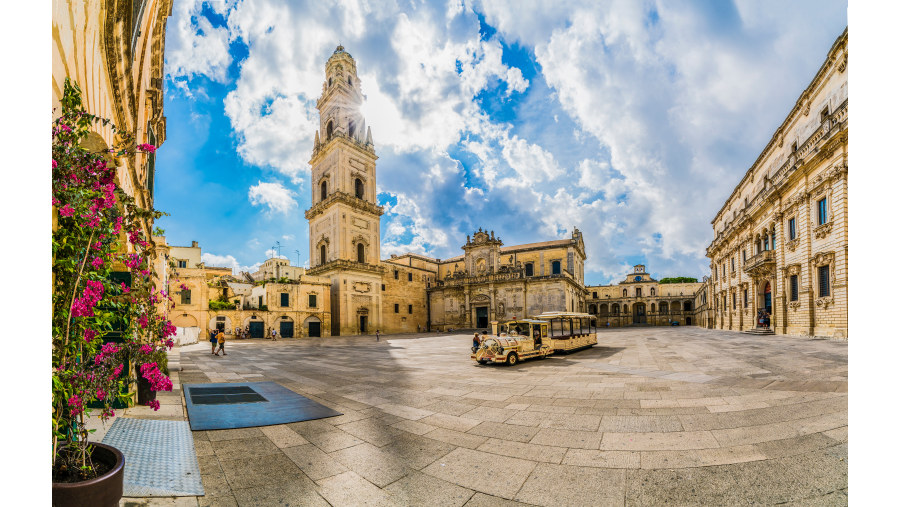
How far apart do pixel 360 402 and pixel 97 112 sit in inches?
219

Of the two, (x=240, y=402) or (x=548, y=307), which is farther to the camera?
(x=548, y=307)

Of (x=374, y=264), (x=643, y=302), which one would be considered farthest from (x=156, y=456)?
(x=643, y=302)

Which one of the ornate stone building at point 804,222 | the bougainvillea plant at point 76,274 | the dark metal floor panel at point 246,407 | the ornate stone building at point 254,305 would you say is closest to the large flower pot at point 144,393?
the dark metal floor panel at point 246,407

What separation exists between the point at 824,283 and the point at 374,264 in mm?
33990

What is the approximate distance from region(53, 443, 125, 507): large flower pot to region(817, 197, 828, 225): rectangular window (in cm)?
2605

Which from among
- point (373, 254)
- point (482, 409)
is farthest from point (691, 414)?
point (373, 254)

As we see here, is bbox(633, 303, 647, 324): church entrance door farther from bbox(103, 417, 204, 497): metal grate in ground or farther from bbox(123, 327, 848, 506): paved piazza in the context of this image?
bbox(103, 417, 204, 497): metal grate in ground

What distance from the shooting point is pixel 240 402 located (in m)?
6.91

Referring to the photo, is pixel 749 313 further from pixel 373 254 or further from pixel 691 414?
pixel 373 254

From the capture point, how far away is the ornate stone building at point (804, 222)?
17.5 metres

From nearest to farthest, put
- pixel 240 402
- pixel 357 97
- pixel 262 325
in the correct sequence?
pixel 240 402
pixel 262 325
pixel 357 97

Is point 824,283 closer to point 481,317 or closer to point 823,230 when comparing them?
point 823,230

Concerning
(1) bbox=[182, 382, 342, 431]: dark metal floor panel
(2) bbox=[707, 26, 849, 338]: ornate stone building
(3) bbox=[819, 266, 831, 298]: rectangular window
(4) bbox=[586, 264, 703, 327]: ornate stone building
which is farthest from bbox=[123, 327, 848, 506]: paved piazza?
(4) bbox=[586, 264, 703, 327]: ornate stone building

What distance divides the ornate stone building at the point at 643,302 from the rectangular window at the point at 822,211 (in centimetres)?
4782
